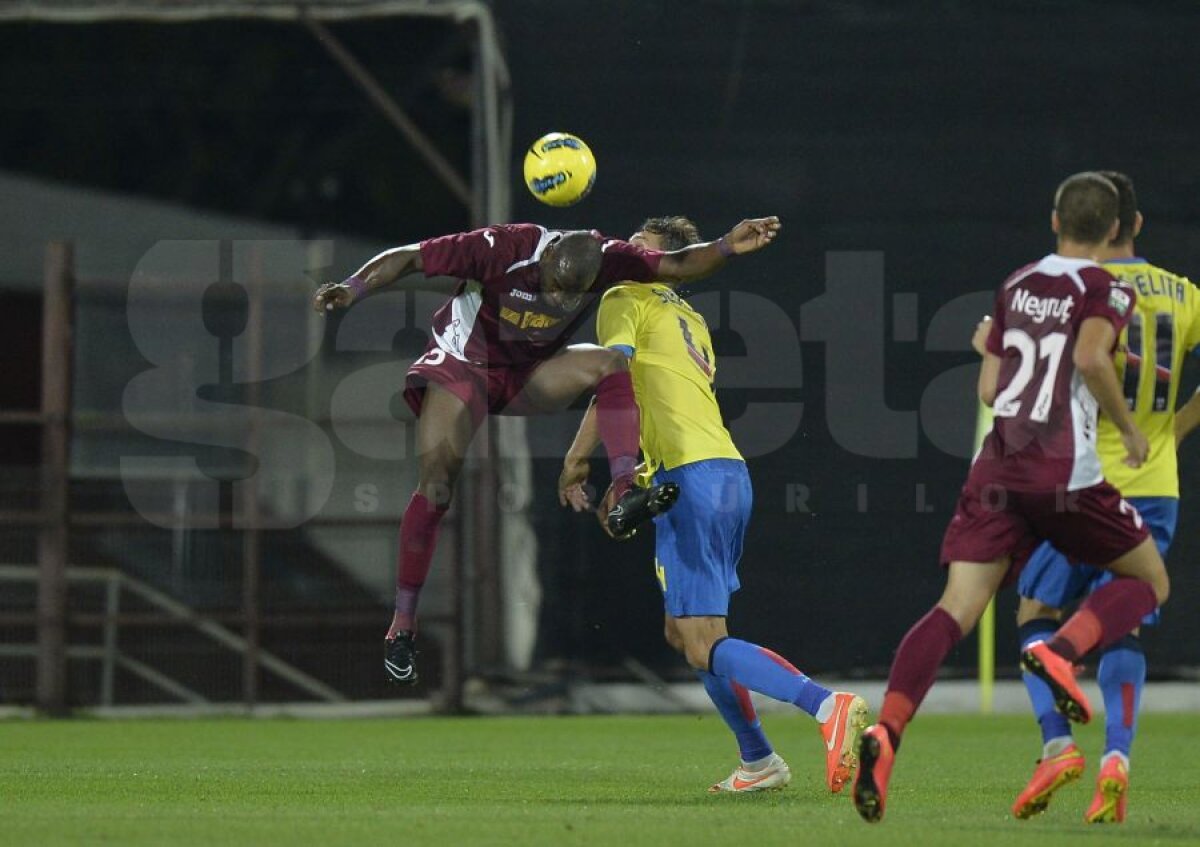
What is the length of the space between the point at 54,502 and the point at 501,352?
18.4 feet

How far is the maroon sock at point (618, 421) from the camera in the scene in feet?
24.6

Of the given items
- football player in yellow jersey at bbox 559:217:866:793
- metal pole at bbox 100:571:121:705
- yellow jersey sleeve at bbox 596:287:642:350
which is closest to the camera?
football player in yellow jersey at bbox 559:217:866:793

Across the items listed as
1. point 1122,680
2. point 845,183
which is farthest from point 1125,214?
point 845,183

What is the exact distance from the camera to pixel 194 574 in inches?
505

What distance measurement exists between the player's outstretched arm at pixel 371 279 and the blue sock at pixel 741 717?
188cm

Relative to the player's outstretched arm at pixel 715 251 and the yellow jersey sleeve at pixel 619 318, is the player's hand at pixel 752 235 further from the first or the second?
the yellow jersey sleeve at pixel 619 318

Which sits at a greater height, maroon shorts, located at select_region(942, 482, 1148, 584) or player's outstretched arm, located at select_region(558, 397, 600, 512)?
player's outstretched arm, located at select_region(558, 397, 600, 512)

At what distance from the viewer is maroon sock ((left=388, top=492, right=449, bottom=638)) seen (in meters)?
7.65

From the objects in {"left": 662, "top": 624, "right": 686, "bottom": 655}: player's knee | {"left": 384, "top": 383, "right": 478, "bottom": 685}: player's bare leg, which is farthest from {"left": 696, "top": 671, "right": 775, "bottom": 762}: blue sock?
{"left": 384, "top": 383, "right": 478, "bottom": 685}: player's bare leg

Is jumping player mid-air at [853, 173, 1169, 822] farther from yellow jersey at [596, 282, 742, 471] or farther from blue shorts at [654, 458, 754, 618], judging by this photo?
yellow jersey at [596, 282, 742, 471]

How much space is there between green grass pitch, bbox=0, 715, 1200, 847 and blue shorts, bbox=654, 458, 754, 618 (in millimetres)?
712

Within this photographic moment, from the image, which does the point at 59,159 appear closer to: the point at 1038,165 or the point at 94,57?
the point at 94,57

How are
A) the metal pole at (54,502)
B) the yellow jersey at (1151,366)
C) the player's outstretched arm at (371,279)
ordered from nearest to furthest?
the yellow jersey at (1151,366), the player's outstretched arm at (371,279), the metal pole at (54,502)

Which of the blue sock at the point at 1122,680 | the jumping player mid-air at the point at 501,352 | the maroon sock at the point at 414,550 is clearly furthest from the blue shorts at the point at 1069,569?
the maroon sock at the point at 414,550
